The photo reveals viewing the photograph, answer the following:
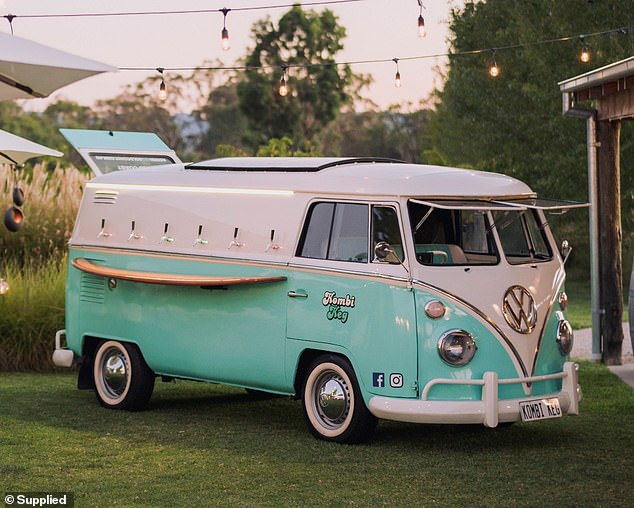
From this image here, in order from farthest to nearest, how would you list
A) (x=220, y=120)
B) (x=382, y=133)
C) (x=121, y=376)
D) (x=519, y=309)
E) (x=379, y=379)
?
(x=382, y=133) → (x=220, y=120) → (x=121, y=376) → (x=519, y=309) → (x=379, y=379)

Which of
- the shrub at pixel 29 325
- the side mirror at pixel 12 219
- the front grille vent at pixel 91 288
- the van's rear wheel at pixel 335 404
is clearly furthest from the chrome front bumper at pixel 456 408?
the shrub at pixel 29 325

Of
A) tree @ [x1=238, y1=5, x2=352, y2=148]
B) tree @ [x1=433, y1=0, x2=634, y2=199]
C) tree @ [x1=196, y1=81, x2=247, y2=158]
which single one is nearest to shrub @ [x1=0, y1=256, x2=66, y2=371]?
tree @ [x1=433, y1=0, x2=634, y2=199]

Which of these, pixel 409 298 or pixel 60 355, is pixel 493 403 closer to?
pixel 409 298

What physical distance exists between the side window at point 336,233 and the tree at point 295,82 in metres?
44.4

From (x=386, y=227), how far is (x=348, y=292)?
0.54 m

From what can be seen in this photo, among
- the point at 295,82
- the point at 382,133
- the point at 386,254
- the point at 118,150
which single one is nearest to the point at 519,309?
the point at 386,254

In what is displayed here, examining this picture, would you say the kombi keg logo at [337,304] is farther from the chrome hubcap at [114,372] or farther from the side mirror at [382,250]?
the chrome hubcap at [114,372]

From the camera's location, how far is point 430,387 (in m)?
9.22

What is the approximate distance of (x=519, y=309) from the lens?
9.51 m

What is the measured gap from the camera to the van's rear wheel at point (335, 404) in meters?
9.60

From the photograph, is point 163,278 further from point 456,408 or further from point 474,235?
point 456,408

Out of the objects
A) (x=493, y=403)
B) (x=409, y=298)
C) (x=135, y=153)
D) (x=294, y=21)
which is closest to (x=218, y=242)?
(x=409, y=298)

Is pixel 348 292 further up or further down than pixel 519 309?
further up

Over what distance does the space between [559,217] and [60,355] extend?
1627 centimetres
